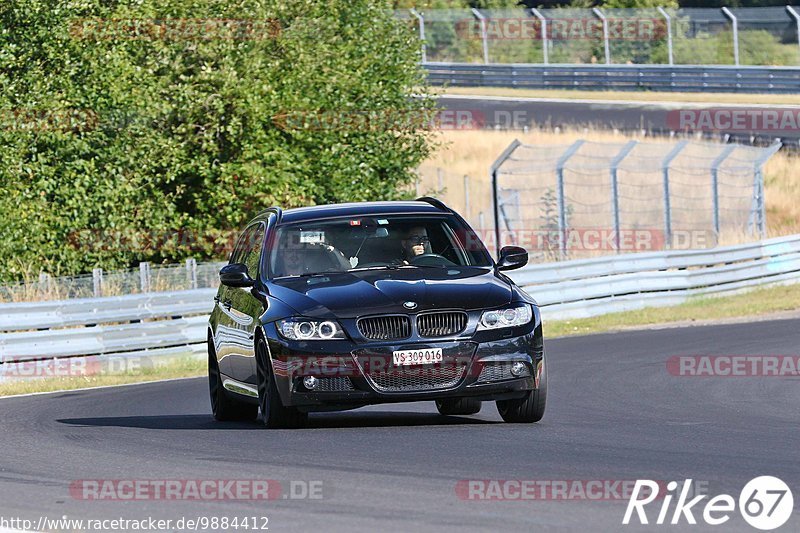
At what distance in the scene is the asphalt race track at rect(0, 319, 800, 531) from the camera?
7250 millimetres

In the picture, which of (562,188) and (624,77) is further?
(624,77)

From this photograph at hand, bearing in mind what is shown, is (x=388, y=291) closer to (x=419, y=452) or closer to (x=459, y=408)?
(x=419, y=452)

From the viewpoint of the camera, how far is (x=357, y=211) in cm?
1201

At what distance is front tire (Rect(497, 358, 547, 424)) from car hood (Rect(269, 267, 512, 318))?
67cm

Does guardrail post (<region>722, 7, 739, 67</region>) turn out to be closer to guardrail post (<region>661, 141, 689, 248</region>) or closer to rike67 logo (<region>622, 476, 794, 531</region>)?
guardrail post (<region>661, 141, 689, 248</region>)

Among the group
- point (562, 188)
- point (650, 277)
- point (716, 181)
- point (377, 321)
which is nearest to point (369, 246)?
point (377, 321)

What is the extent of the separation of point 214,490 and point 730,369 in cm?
908

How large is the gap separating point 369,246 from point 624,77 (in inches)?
1743

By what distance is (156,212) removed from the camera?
26.0 meters

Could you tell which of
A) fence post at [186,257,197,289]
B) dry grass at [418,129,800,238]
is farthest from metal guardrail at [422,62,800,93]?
fence post at [186,257,197,289]

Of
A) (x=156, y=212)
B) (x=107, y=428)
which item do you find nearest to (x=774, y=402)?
(x=107, y=428)

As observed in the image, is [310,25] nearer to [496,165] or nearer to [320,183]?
[320,183]

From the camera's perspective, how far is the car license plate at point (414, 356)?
33.9ft

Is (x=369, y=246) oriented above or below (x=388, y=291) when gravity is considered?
above
